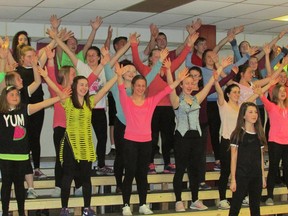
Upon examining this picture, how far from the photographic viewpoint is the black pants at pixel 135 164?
6133 millimetres

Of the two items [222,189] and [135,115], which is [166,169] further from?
[135,115]

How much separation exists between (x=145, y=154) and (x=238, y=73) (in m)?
2.14

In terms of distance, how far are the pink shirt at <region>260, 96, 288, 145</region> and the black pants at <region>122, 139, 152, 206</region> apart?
1835 millimetres

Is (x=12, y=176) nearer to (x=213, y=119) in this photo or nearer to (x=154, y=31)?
(x=213, y=119)

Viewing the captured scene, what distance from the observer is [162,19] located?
8.58 meters

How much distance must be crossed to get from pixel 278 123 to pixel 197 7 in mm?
1875

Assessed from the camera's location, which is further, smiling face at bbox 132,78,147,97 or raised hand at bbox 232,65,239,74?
raised hand at bbox 232,65,239,74

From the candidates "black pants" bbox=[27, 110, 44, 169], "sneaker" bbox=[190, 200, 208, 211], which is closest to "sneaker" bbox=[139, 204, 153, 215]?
"sneaker" bbox=[190, 200, 208, 211]

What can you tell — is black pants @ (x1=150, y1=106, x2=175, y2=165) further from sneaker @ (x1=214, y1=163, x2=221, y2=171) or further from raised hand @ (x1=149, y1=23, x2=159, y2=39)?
raised hand @ (x1=149, y1=23, x2=159, y2=39)

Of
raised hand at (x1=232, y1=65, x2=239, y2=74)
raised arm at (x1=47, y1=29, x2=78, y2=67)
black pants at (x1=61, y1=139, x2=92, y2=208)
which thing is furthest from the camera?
raised hand at (x1=232, y1=65, x2=239, y2=74)

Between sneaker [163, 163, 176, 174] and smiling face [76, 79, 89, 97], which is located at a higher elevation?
smiling face [76, 79, 89, 97]

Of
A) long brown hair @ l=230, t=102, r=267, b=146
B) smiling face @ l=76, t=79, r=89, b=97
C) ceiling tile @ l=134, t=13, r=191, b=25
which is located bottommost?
long brown hair @ l=230, t=102, r=267, b=146

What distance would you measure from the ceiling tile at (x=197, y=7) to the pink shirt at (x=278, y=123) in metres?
1.45

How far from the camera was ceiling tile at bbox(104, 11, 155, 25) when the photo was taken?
801 cm
